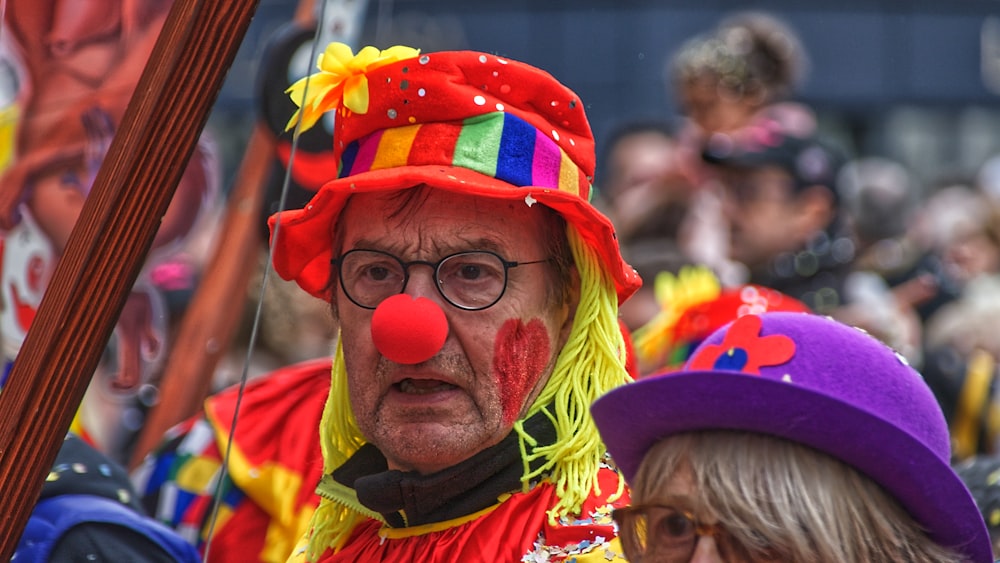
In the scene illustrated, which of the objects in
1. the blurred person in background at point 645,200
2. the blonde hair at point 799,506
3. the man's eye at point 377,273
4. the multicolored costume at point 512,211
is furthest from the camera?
the blurred person in background at point 645,200

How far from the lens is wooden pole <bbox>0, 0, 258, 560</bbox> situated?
1.91 meters

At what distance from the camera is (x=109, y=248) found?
1.91 m

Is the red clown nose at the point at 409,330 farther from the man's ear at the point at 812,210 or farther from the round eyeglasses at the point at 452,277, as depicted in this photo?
the man's ear at the point at 812,210

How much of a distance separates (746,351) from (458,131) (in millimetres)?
653

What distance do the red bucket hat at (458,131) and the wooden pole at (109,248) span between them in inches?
16.7

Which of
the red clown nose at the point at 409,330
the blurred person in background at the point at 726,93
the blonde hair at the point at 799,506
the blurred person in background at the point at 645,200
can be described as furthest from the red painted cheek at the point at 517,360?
the blurred person in background at the point at 726,93

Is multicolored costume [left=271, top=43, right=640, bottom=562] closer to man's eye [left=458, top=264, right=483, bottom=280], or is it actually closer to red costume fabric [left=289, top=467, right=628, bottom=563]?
red costume fabric [left=289, top=467, right=628, bottom=563]

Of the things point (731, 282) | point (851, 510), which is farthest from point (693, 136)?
point (851, 510)

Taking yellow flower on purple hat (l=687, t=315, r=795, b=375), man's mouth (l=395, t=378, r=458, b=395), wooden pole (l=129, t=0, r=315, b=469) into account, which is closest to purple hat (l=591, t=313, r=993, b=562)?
yellow flower on purple hat (l=687, t=315, r=795, b=375)

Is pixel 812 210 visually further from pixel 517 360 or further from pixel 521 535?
pixel 521 535

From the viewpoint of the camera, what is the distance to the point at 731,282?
188 inches

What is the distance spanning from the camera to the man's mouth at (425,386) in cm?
240

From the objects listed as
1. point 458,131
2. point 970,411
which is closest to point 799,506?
point 458,131

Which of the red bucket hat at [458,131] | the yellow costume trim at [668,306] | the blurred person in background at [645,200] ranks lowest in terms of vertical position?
the yellow costume trim at [668,306]
